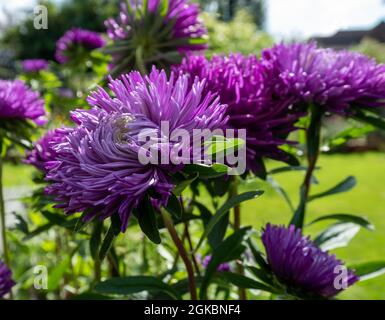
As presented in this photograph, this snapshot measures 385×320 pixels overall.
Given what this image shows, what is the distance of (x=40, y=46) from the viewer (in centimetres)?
1410

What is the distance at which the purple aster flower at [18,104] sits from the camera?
2.96 ft

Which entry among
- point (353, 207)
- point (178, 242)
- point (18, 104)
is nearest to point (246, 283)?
point (178, 242)

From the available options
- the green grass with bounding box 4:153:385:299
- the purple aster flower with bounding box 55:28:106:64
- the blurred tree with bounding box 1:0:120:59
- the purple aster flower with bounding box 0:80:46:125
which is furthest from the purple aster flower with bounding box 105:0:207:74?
the blurred tree with bounding box 1:0:120:59

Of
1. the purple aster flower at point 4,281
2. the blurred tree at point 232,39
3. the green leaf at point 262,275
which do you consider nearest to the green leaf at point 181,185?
the green leaf at point 262,275

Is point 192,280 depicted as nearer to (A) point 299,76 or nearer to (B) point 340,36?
(A) point 299,76

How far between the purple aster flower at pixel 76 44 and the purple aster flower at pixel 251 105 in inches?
44.3

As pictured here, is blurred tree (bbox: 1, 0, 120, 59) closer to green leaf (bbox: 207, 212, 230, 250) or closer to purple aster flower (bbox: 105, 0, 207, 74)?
purple aster flower (bbox: 105, 0, 207, 74)

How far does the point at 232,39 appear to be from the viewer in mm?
7305

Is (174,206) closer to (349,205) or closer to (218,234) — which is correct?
(218,234)

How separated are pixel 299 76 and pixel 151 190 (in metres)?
0.34

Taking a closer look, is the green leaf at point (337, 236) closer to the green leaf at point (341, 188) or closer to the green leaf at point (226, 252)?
the green leaf at point (341, 188)

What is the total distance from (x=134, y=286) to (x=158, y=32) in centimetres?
43

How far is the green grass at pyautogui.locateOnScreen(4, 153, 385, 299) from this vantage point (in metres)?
2.79

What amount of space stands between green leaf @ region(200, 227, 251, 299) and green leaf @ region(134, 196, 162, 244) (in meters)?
0.28
